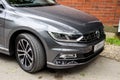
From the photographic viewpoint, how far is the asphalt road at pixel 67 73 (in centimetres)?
424

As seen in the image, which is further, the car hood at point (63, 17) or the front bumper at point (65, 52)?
the car hood at point (63, 17)

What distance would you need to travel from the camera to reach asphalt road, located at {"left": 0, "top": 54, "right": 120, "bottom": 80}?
4.24 metres

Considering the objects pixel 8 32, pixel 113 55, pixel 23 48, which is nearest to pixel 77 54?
pixel 23 48

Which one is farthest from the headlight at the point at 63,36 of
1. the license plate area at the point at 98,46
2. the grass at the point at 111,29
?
the grass at the point at 111,29

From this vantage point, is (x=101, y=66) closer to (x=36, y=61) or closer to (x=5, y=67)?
(x=36, y=61)

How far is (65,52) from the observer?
3.95m

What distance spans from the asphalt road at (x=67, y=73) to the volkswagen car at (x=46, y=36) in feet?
0.52

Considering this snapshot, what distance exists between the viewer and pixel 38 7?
15.6 feet

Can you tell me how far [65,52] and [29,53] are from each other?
72cm

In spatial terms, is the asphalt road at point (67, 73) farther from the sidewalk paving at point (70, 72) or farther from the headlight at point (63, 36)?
the headlight at point (63, 36)

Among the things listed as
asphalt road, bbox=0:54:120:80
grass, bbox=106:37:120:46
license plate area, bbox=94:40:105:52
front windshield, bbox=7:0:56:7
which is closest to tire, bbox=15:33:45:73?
asphalt road, bbox=0:54:120:80

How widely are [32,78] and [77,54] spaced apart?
92 cm

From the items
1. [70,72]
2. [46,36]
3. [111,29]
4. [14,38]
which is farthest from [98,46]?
[111,29]

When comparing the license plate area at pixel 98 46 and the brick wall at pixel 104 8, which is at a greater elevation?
the brick wall at pixel 104 8
